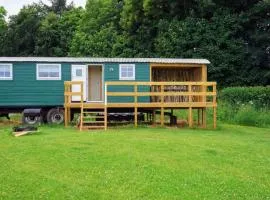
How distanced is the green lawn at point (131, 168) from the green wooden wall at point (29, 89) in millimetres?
7351

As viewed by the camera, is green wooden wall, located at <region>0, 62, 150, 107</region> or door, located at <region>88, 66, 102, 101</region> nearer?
green wooden wall, located at <region>0, 62, 150, 107</region>

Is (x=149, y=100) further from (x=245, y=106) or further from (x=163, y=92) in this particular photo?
(x=245, y=106)

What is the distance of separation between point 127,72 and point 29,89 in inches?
169

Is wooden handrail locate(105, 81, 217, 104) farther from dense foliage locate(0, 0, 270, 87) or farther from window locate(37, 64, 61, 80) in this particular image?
dense foliage locate(0, 0, 270, 87)

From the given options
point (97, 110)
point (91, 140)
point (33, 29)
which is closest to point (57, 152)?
point (91, 140)

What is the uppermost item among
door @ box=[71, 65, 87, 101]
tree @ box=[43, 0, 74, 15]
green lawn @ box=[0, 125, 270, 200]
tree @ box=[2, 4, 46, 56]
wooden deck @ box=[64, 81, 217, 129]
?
tree @ box=[43, 0, 74, 15]

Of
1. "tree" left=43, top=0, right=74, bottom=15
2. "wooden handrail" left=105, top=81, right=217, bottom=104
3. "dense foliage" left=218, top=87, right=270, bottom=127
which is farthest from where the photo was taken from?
"tree" left=43, top=0, right=74, bottom=15

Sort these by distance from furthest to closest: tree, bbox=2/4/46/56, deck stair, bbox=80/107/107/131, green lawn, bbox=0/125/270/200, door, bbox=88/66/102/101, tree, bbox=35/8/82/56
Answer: tree, bbox=2/4/46/56
tree, bbox=35/8/82/56
door, bbox=88/66/102/101
deck stair, bbox=80/107/107/131
green lawn, bbox=0/125/270/200

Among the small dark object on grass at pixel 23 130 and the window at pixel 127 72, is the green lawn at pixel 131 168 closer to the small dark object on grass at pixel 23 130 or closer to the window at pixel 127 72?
the small dark object on grass at pixel 23 130

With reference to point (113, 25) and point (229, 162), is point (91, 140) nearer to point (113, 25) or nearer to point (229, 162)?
point (229, 162)

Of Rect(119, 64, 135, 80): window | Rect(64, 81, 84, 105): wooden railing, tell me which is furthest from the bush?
Rect(64, 81, 84, 105): wooden railing

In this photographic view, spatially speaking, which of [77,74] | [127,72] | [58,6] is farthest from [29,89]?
[58,6]

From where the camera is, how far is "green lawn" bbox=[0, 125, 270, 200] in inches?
372

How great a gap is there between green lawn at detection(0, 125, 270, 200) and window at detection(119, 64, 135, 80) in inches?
309
